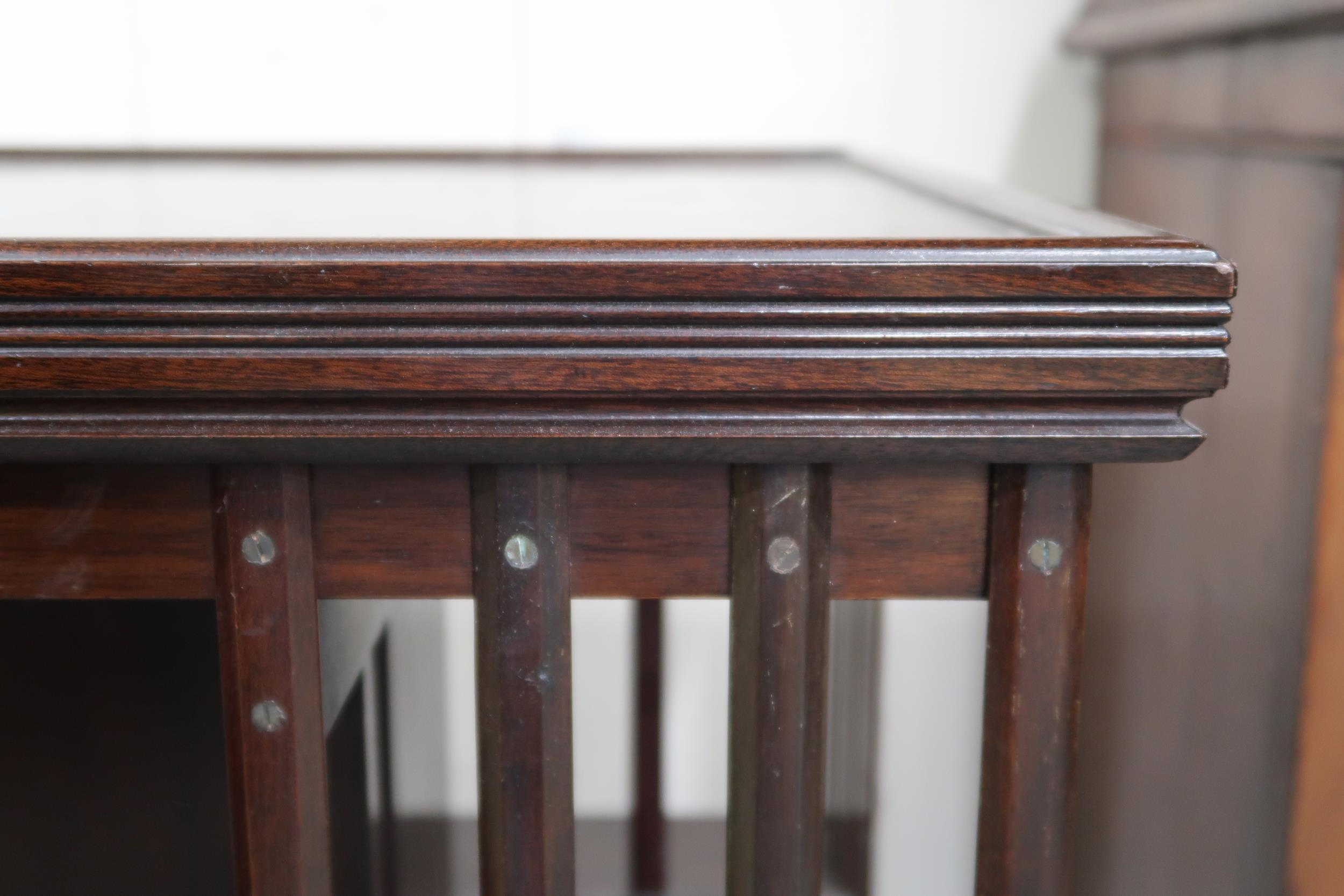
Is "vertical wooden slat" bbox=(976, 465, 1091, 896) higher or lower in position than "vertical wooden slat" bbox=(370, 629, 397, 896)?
higher

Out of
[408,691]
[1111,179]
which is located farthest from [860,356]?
[1111,179]

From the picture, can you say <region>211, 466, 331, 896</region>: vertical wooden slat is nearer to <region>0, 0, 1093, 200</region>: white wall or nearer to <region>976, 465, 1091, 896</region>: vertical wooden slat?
<region>976, 465, 1091, 896</region>: vertical wooden slat

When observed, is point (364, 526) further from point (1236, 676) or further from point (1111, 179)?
point (1111, 179)

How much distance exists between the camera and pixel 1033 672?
18.6 inches

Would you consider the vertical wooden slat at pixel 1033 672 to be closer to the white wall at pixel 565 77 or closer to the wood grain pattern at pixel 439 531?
the wood grain pattern at pixel 439 531

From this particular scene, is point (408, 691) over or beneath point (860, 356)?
beneath

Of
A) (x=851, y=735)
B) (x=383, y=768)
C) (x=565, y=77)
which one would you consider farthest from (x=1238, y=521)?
(x=565, y=77)

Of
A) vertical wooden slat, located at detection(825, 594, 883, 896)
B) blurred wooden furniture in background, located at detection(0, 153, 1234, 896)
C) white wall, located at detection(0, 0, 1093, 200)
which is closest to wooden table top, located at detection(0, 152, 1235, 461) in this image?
blurred wooden furniture in background, located at detection(0, 153, 1234, 896)

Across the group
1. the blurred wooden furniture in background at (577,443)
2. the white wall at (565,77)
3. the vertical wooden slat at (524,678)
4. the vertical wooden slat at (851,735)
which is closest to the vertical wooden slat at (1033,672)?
the blurred wooden furniture in background at (577,443)

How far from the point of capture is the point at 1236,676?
0.90 meters

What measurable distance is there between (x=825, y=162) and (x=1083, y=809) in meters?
0.69

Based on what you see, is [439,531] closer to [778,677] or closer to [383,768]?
[778,677]

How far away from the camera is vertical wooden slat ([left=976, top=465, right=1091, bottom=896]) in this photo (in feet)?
1.52

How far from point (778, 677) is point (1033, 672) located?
10cm
